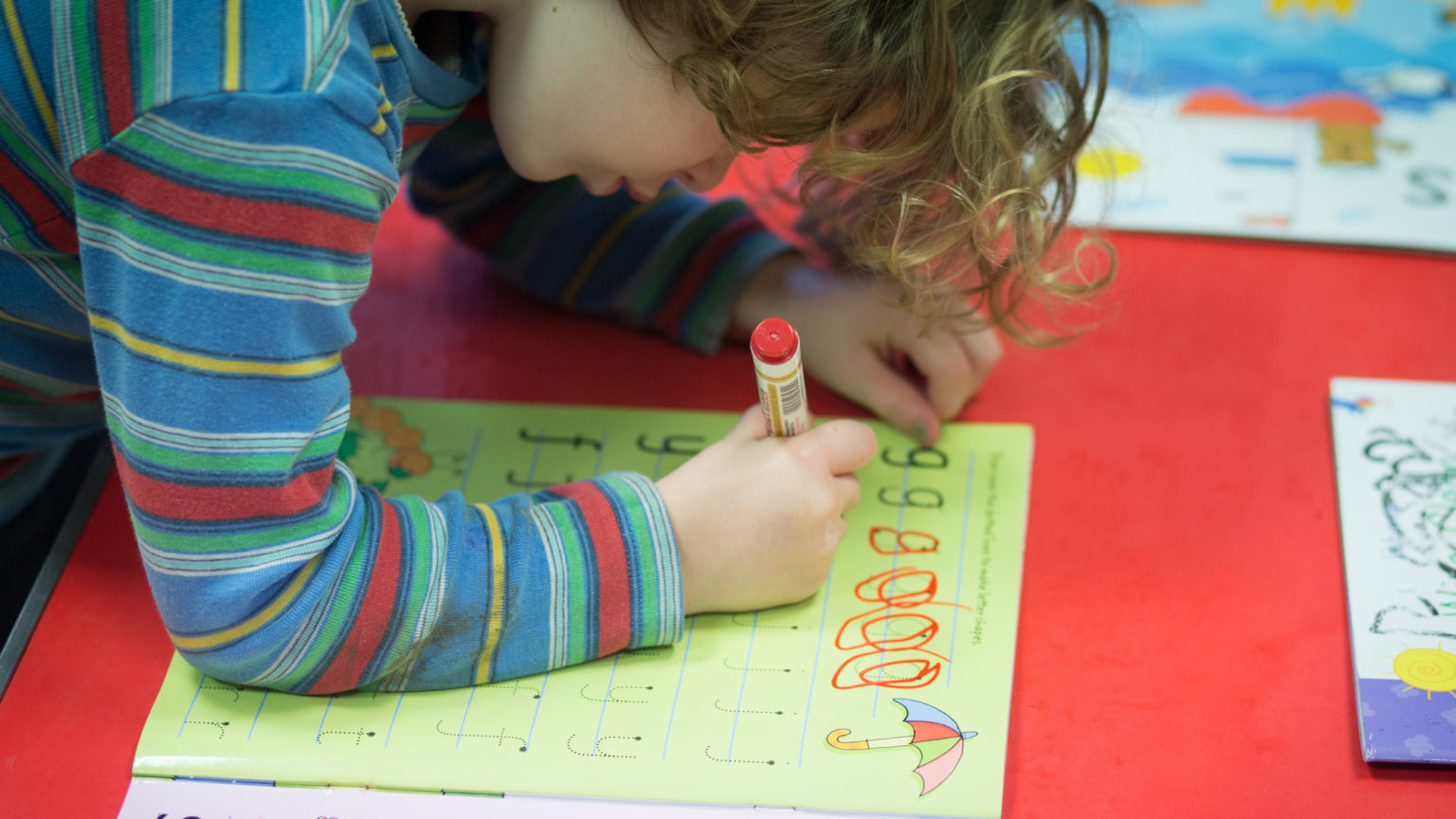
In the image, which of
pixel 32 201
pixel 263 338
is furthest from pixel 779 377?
pixel 32 201

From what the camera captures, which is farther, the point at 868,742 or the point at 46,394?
the point at 46,394

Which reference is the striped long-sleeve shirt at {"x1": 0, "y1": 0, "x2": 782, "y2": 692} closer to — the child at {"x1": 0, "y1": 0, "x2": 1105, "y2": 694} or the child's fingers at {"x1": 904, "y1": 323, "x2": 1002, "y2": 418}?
the child at {"x1": 0, "y1": 0, "x2": 1105, "y2": 694}

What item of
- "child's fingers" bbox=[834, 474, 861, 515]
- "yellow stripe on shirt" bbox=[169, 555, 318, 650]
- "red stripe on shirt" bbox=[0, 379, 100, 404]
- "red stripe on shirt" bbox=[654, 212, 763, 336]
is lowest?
"yellow stripe on shirt" bbox=[169, 555, 318, 650]

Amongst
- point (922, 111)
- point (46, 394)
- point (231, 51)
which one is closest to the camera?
point (231, 51)

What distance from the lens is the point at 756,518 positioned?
1.95ft

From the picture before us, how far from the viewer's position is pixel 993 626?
59 cm

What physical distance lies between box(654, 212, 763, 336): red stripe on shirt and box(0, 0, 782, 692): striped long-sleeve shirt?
7.2 inches

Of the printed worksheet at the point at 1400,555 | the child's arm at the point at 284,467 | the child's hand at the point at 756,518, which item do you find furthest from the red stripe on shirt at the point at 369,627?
the printed worksheet at the point at 1400,555

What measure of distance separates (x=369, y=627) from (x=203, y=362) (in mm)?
130

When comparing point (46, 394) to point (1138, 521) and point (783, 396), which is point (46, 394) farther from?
point (1138, 521)

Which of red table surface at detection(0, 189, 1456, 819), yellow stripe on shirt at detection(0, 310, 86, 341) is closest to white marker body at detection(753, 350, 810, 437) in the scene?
red table surface at detection(0, 189, 1456, 819)

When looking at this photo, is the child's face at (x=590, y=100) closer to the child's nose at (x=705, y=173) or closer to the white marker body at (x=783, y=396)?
the child's nose at (x=705, y=173)

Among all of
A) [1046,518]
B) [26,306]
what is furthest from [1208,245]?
[26,306]

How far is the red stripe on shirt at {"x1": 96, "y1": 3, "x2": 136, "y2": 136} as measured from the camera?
49 cm
